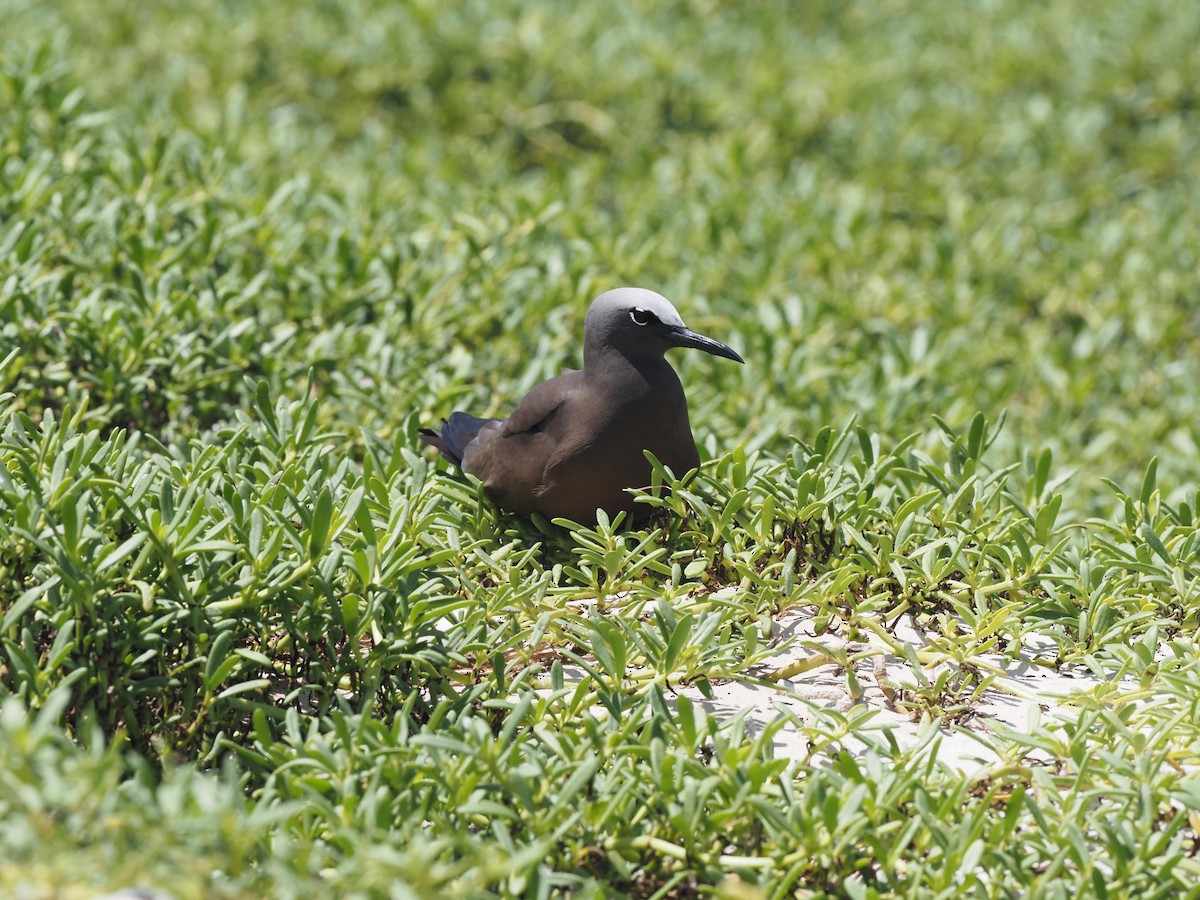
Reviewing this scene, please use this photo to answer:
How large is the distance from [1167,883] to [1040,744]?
15.4 inches

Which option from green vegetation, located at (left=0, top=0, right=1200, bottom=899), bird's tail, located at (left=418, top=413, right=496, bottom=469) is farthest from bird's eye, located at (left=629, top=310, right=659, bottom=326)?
bird's tail, located at (left=418, top=413, right=496, bottom=469)

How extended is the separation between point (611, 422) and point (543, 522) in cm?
38

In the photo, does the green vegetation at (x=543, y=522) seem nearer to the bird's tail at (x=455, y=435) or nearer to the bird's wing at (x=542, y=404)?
the bird's tail at (x=455, y=435)

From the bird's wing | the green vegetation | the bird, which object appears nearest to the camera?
the green vegetation

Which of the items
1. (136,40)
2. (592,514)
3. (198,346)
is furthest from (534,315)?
(136,40)

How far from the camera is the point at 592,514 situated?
3400mm

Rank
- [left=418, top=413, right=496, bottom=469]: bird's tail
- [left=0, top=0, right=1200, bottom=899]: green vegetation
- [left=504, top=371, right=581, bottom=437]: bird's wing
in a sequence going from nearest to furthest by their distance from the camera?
[left=0, top=0, right=1200, bottom=899]: green vegetation
[left=504, top=371, right=581, bottom=437]: bird's wing
[left=418, top=413, right=496, bottom=469]: bird's tail

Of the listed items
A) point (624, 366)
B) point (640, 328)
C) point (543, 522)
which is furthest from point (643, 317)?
point (543, 522)

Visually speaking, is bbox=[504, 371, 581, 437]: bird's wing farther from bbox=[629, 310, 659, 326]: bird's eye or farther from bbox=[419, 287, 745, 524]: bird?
bbox=[629, 310, 659, 326]: bird's eye

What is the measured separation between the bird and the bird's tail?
29 centimetres

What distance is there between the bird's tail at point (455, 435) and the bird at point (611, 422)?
29 centimetres

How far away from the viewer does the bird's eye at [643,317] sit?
3.35 metres

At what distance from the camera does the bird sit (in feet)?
10.9

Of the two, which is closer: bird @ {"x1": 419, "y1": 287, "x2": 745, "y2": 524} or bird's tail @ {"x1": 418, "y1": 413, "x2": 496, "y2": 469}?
bird @ {"x1": 419, "y1": 287, "x2": 745, "y2": 524}
